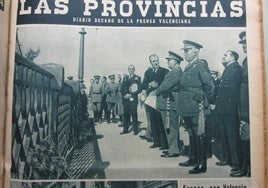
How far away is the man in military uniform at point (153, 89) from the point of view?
0.41 m

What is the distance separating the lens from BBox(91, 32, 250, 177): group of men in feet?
1.34

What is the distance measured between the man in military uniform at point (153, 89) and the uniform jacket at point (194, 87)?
0.03 meters

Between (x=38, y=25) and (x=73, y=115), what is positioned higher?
(x=38, y=25)

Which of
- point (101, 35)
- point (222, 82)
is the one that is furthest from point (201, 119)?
point (101, 35)

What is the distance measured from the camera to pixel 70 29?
42 cm

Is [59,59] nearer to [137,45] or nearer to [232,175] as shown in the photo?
[137,45]

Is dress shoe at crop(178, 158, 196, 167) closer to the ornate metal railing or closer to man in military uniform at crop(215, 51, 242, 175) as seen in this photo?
man in military uniform at crop(215, 51, 242, 175)

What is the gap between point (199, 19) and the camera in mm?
424

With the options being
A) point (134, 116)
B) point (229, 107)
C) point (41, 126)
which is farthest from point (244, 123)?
point (41, 126)

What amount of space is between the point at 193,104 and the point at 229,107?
0.04 m

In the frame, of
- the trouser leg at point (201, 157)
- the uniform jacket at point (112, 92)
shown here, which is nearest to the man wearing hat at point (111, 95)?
the uniform jacket at point (112, 92)

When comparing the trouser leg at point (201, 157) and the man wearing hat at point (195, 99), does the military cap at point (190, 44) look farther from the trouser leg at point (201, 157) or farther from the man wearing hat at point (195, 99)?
the trouser leg at point (201, 157)

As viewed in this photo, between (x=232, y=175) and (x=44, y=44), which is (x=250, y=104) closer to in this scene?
(x=232, y=175)

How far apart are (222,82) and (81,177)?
0.20 meters
